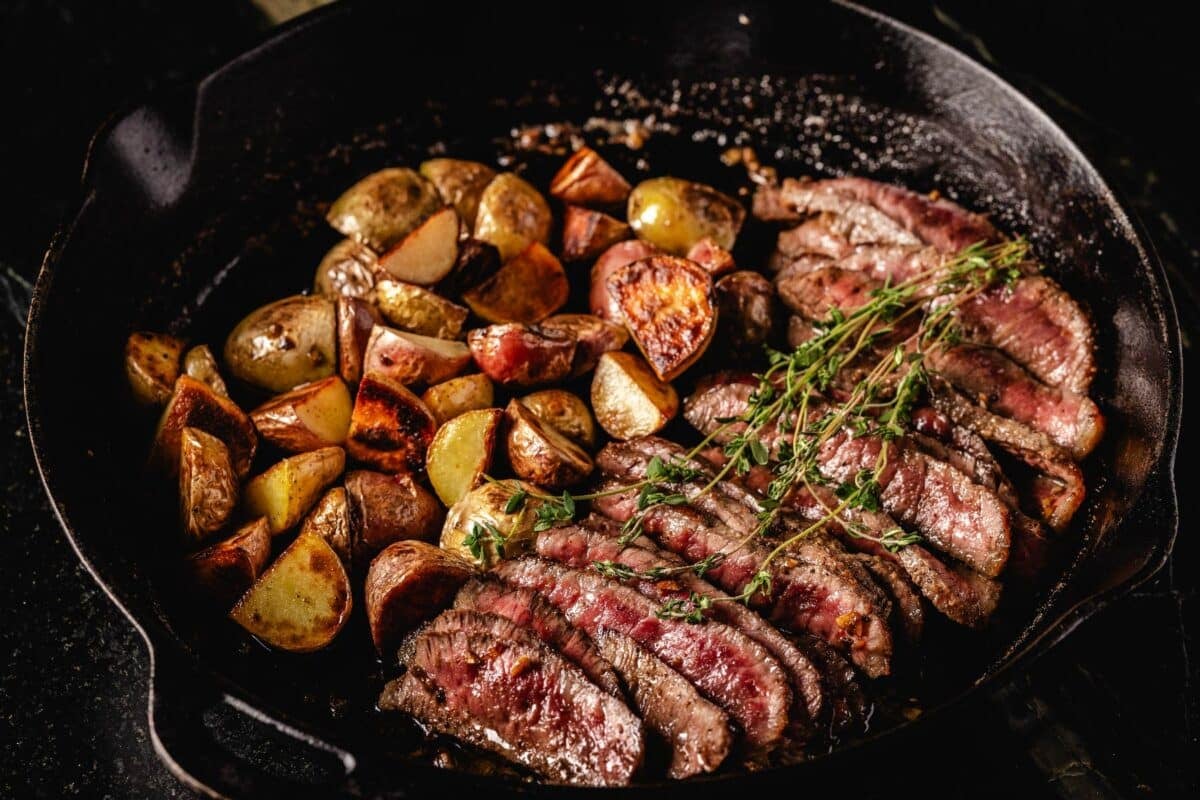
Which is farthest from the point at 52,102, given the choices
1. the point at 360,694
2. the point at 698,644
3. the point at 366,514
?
the point at 698,644

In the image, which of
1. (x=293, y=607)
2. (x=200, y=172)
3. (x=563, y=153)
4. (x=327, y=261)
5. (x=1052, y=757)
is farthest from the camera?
(x=563, y=153)

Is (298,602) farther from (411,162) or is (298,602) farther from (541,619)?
(411,162)

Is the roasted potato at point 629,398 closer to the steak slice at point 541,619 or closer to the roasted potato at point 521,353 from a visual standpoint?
the roasted potato at point 521,353

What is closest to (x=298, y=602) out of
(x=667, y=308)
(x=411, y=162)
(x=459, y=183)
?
(x=667, y=308)

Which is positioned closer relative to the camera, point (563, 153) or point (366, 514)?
point (366, 514)

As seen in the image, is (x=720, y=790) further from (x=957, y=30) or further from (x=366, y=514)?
(x=957, y=30)

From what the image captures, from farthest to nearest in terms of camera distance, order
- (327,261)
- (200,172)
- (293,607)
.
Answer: (200,172)
(327,261)
(293,607)
